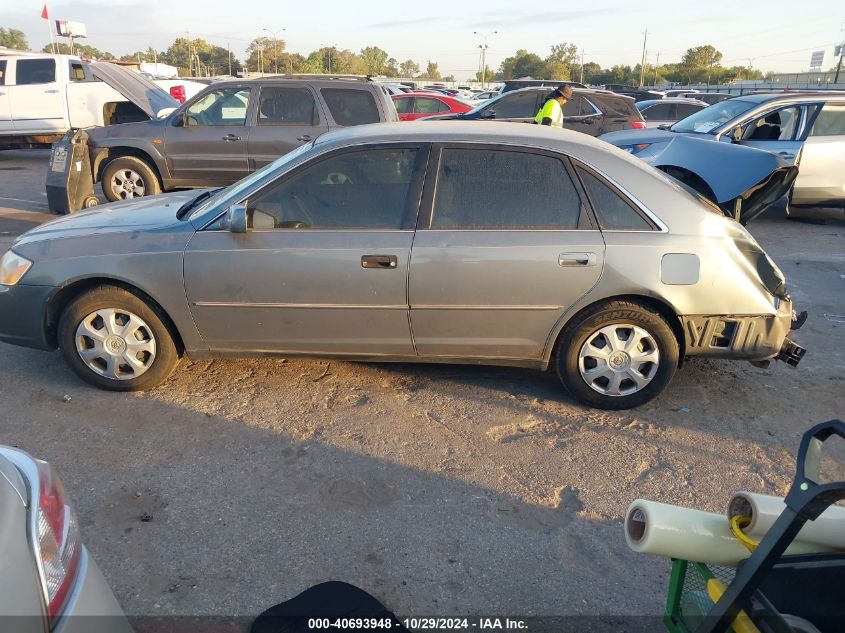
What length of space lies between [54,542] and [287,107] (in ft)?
26.2

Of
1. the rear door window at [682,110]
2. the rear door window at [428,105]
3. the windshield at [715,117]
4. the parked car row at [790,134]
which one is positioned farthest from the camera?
the rear door window at [682,110]

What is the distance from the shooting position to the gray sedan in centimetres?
149

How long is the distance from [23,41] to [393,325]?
12070cm

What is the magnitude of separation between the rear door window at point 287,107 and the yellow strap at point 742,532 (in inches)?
313

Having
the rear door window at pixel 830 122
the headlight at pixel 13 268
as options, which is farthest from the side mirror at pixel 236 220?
the rear door window at pixel 830 122

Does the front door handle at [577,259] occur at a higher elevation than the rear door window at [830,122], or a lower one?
lower

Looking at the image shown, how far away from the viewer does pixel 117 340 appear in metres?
4.08

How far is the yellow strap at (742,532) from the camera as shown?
1840mm

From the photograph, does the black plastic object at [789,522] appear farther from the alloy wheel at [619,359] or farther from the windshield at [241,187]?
the windshield at [241,187]

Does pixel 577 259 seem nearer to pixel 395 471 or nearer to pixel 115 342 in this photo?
pixel 395 471

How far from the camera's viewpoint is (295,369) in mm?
4621

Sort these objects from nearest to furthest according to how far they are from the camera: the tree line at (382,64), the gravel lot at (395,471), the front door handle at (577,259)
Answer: the gravel lot at (395,471) → the front door handle at (577,259) → the tree line at (382,64)

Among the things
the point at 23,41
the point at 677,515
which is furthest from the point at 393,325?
the point at 23,41

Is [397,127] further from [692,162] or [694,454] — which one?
[692,162]
